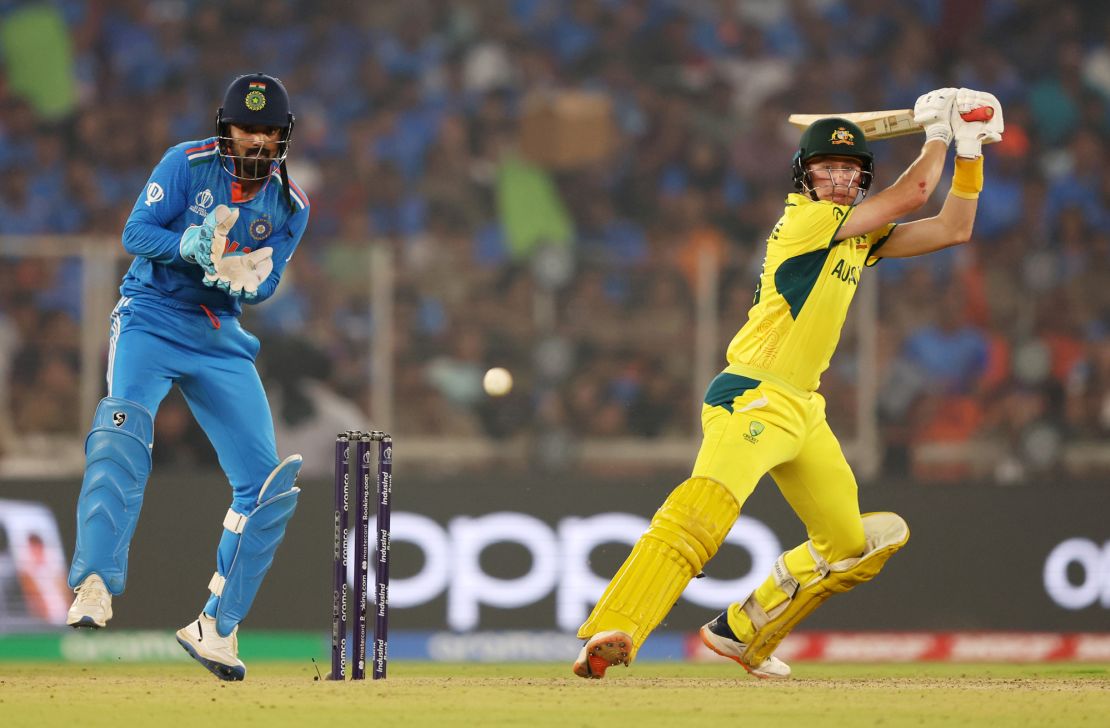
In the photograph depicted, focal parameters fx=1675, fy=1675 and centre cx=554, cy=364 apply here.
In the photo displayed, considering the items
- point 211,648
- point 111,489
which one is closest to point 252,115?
point 111,489

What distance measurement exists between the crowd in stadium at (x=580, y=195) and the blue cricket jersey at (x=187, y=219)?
12.0 ft

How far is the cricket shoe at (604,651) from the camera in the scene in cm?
599

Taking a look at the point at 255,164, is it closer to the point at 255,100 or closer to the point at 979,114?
the point at 255,100

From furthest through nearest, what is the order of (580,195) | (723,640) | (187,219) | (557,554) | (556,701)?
(580,195) → (557,554) → (723,640) → (187,219) → (556,701)

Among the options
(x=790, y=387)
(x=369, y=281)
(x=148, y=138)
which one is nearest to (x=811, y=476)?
(x=790, y=387)

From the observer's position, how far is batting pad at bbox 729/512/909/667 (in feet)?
21.7

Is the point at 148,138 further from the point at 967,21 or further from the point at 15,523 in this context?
the point at 967,21

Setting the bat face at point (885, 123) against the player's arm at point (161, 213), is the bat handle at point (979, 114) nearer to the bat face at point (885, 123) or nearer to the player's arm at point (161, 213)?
the bat face at point (885, 123)

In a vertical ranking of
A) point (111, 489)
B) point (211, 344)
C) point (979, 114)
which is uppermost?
point (979, 114)

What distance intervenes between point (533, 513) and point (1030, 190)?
5.80 metres

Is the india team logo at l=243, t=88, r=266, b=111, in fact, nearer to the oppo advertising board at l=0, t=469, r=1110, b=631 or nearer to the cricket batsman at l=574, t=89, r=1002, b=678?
the cricket batsman at l=574, t=89, r=1002, b=678

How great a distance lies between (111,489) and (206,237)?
990 mm

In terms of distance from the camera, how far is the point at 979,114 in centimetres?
649

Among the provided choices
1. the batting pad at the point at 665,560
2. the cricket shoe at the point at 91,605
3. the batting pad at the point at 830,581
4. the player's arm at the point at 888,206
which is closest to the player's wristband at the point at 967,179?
the player's arm at the point at 888,206
